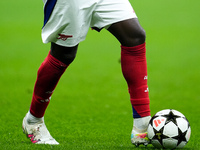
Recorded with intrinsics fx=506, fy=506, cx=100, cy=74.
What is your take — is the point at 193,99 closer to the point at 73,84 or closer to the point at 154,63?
the point at 73,84

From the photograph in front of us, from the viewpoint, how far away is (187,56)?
492 inches

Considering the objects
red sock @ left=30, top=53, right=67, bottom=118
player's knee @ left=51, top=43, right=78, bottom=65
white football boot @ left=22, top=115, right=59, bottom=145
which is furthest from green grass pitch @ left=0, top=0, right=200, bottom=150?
player's knee @ left=51, top=43, right=78, bottom=65

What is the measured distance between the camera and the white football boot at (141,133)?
4.22 metres

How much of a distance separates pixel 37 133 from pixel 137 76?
1.11 metres

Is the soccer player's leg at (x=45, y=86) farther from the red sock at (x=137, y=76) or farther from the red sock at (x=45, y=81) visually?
the red sock at (x=137, y=76)

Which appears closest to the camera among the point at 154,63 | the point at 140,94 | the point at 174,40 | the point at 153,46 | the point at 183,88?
the point at 140,94

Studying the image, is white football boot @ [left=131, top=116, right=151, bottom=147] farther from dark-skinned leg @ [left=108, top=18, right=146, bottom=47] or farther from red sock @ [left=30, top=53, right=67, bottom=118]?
red sock @ [left=30, top=53, right=67, bottom=118]

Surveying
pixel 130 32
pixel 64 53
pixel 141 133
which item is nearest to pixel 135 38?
pixel 130 32

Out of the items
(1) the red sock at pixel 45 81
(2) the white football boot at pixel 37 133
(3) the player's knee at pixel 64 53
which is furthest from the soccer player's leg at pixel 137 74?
(2) the white football boot at pixel 37 133

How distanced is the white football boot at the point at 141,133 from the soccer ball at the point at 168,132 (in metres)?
0.07

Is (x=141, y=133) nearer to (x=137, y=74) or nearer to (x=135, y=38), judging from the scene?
(x=137, y=74)

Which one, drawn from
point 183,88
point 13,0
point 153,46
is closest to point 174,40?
point 153,46

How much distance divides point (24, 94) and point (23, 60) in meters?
3.91

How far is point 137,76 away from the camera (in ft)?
13.8
